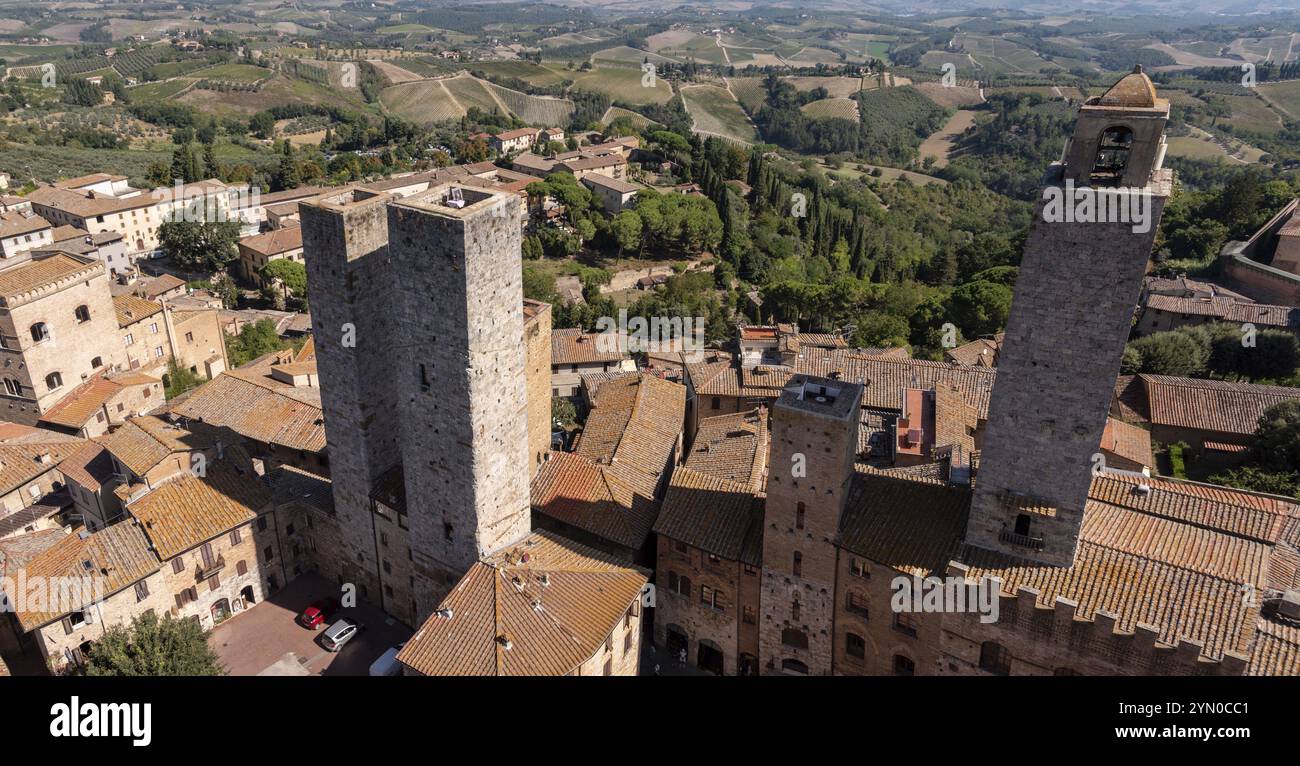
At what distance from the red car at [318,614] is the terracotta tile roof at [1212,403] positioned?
4356 centimetres

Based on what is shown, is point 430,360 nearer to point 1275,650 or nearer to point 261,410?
point 261,410

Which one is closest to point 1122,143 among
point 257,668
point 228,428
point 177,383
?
point 257,668

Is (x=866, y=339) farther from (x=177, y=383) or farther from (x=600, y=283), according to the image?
(x=177, y=383)

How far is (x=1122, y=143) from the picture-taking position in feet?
76.2

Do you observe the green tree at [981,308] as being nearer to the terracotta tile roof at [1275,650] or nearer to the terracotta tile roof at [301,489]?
the terracotta tile roof at [1275,650]

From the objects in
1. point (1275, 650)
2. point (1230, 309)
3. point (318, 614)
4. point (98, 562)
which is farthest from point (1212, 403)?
point (98, 562)

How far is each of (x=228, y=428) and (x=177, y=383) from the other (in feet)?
51.4

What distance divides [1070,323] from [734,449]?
17.6m

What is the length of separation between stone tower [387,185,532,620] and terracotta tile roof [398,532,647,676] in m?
1.74

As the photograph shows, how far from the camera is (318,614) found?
34.6 m

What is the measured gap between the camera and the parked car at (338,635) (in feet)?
109

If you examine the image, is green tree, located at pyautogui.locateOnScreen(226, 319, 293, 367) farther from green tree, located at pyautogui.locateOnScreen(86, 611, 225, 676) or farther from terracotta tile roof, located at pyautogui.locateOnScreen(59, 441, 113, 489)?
green tree, located at pyautogui.locateOnScreen(86, 611, 225, 676)

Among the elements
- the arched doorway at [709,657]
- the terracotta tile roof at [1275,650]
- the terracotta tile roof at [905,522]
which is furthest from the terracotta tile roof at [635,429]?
the terracotta tile roof at [1275,650]
